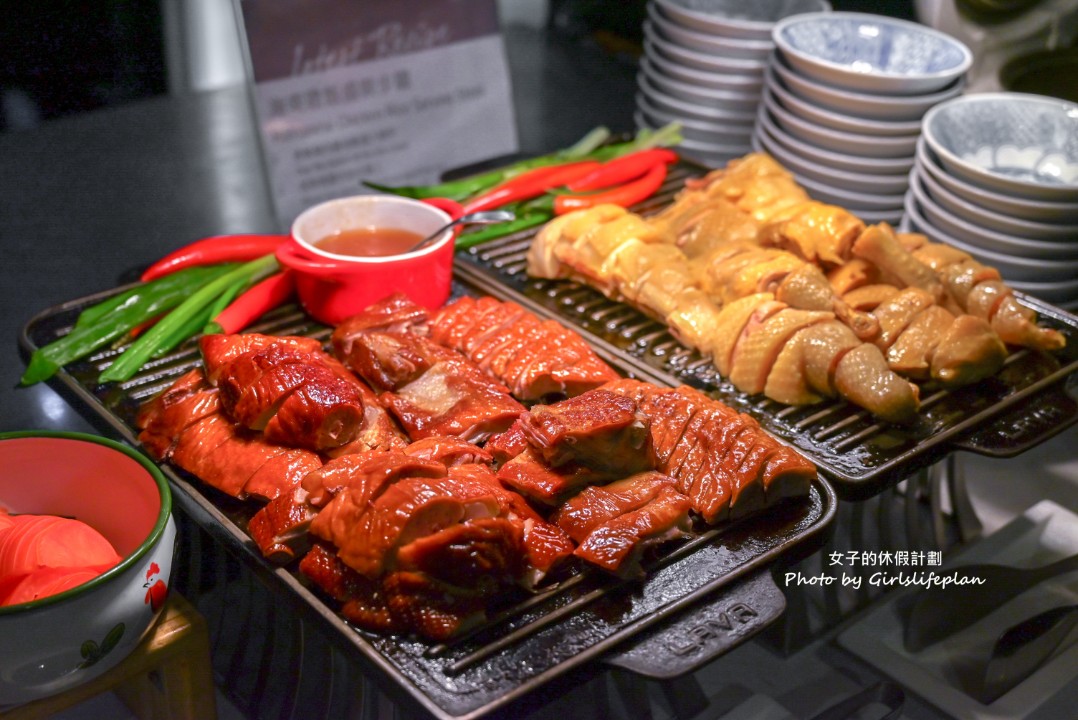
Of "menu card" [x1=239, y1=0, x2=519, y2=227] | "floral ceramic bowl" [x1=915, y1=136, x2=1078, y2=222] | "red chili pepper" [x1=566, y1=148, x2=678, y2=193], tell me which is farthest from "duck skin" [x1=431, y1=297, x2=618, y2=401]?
"floral ceramic bowl" [x1=915, y1=136, x2=1078, y2=222]

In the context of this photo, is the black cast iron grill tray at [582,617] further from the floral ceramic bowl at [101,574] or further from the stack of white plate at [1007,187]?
the stack of white plate at [1007,187]

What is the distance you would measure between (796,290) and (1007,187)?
2.88 feet

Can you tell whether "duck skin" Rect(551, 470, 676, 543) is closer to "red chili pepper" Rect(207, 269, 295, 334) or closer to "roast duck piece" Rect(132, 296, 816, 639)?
"roast duck piece" Rect(132, 296, 816, 639)

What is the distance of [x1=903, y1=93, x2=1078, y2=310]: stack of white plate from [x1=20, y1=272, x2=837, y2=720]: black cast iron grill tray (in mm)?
1491

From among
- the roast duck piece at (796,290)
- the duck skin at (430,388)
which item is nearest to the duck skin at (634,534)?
the duck skin at (430,388)

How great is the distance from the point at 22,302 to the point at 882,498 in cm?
283

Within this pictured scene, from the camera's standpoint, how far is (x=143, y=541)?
1.92m

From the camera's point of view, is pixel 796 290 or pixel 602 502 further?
pixel 796 290

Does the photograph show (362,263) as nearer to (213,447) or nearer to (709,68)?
(213,447)

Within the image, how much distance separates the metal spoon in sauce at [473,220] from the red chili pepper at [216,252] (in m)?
0.47

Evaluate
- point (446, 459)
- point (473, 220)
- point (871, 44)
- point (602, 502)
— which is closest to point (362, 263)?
point (473, 220)

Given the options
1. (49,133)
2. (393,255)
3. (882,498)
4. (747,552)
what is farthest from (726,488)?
(49,133)

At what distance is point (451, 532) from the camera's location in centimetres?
190

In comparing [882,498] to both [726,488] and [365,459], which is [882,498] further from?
[365,459]
